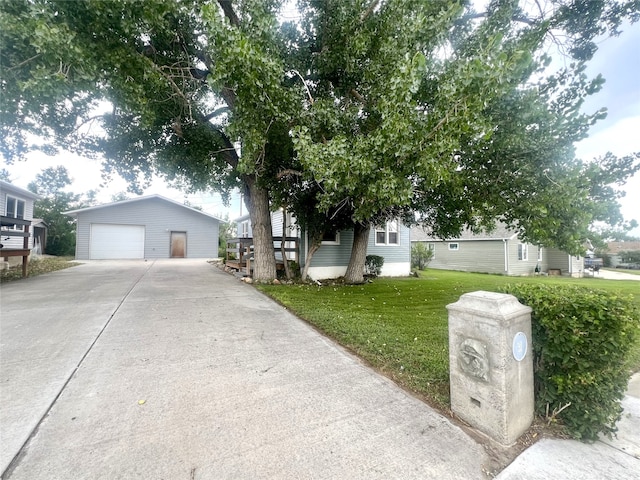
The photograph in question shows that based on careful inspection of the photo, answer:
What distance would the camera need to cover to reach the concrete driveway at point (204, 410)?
1682 millimetres

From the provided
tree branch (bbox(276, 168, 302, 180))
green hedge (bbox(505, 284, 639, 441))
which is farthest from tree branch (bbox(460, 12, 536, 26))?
green hedge (bbox(505, 284, 639, 441))

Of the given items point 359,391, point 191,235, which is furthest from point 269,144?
point 191,235

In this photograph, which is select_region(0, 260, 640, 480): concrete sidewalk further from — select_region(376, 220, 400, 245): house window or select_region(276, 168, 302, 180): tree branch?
select_region(376, 220, 400, 245): house window

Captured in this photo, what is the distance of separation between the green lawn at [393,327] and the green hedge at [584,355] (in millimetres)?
258

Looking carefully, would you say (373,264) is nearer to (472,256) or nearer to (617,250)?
(472,256)

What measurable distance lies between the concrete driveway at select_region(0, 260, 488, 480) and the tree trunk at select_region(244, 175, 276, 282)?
169 inches

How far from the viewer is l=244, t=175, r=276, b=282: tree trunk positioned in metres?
8.42

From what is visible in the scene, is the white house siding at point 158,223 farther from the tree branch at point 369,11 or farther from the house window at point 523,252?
the house window at point 523,252

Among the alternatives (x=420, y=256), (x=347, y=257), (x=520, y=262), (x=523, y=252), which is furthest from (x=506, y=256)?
(x=347, y=257)

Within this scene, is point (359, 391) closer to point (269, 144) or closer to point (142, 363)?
point (142, 363)

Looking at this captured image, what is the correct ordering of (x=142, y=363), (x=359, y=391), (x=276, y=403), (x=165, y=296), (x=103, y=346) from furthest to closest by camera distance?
(x=165, y=296)
(x=103, y=346)
(x=142, y=363)
(x=359, y=391)
(x=276, y=403)

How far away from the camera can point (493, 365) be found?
198 cm

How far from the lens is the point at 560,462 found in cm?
177

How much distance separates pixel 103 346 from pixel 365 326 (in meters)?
3.41
